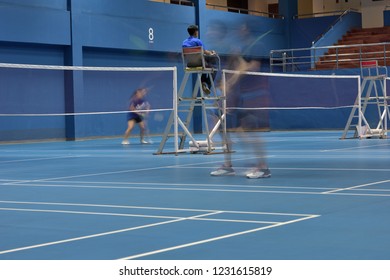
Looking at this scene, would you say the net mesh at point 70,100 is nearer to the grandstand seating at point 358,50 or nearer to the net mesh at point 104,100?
the net mesh at point 104,100

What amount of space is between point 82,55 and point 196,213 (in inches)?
831

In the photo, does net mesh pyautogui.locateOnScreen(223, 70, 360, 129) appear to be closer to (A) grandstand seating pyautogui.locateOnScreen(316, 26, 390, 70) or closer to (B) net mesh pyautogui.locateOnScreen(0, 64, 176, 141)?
(A) grandstand seating pyautogui.locateOnScreen(316, 26, 390, 70)

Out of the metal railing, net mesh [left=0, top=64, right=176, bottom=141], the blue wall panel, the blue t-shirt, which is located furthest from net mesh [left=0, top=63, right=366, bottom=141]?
the blue t-shirt

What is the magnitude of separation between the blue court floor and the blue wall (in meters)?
13.3

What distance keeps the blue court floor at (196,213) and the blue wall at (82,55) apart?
13.3 metres

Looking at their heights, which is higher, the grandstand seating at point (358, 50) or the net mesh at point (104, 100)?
the grandstand seating at point (358, 50)

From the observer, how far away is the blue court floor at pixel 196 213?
4953mm

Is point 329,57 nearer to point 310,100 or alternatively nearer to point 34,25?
point 310,100

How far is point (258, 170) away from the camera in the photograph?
9.83 m

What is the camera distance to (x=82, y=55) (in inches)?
1072

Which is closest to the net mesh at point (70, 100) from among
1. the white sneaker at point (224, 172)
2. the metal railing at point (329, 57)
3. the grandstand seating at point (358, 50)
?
the metal railing at point (329, 57)

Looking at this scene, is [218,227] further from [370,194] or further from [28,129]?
[28,129]

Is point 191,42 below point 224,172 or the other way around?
the other way around

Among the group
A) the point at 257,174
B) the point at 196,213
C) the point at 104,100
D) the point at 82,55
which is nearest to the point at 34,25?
the point at 82,55
